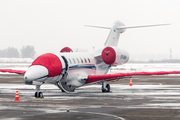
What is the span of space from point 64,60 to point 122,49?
6894 mm

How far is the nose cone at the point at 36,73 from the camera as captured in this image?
1914 cm

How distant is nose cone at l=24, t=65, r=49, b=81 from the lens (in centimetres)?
1914

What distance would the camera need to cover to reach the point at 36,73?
63.4 feet

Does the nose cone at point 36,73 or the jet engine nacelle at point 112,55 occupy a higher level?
the jet engine nacelle at point 112,55

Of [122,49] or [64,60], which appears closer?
[64,60]

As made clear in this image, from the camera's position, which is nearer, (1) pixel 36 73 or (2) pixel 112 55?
(1) pixel 36 73

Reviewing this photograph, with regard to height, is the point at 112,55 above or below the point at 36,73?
above

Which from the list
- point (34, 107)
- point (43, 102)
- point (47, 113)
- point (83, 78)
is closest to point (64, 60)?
point (83, 78)

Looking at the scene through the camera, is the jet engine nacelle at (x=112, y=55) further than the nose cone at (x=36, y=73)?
Yes

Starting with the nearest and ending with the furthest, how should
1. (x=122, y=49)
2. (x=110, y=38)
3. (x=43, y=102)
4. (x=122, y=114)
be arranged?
1. (x=122, y=114)
2. (x=43, y=102)
3. (x=122, y=49)
4. (x=110, y=38)

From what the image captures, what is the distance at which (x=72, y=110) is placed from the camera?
50.5ft

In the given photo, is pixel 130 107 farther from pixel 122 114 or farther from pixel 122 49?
pixel 122 49

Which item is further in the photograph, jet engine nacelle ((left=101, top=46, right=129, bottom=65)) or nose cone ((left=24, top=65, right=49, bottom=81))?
jet engine nacelle ((left=101, top=46, right=129, bottom=65))

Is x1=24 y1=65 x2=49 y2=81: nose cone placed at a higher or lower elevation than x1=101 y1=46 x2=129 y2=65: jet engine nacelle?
lower
